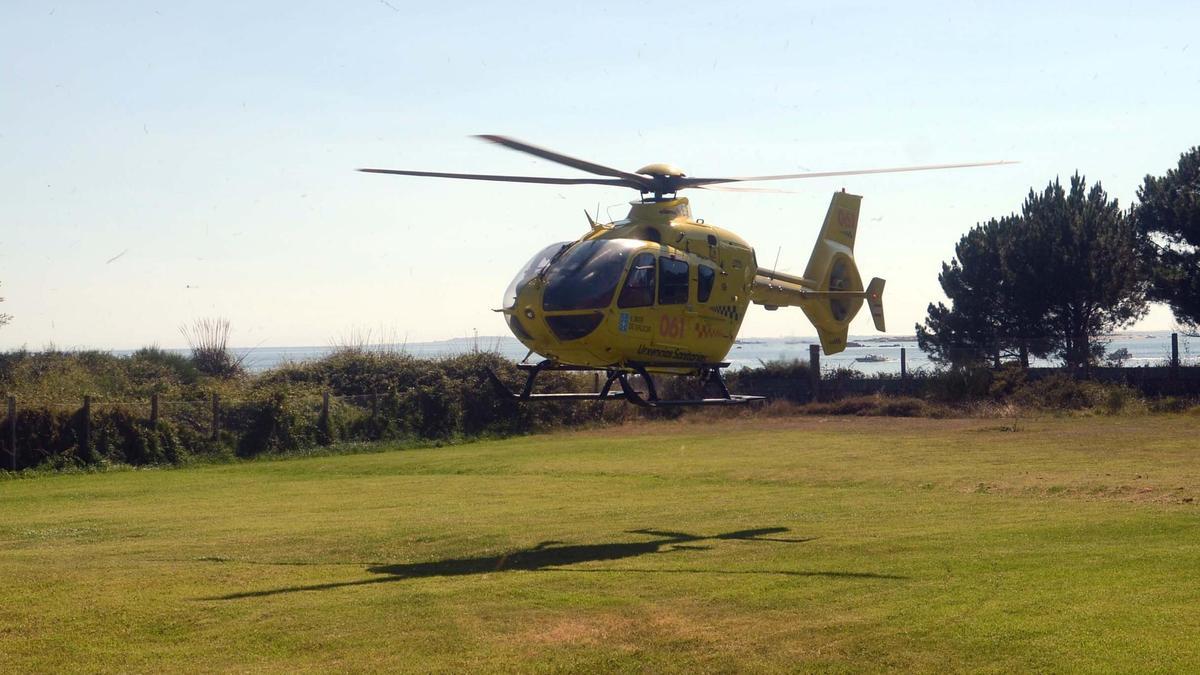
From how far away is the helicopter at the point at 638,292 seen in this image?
1531 centimetres

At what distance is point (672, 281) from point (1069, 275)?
106 feet

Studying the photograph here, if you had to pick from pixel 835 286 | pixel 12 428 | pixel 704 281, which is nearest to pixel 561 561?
pixel 704 281

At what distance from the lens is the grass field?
9953 mm

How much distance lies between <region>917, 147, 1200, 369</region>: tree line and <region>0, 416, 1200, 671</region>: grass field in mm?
19408

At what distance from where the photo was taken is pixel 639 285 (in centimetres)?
1577

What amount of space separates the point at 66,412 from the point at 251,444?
191 inches

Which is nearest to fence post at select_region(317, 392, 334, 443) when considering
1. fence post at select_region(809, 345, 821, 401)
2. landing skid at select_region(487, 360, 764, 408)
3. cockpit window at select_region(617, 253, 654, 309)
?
fence post at select_region(809, 345, 821, 401)

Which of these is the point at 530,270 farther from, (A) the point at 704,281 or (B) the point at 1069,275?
(B) the point at 1069,275

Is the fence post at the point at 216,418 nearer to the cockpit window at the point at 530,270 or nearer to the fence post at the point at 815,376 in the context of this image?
the cockpit window at the point at 530,270

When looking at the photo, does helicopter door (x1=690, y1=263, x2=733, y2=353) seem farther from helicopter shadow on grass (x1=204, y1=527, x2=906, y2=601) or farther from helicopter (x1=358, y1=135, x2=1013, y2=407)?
helicopter shadow on grass (x1=204, y1=527, x2=906, y2=601)

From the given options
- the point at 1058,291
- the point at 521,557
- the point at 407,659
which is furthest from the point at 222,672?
the point at 1058,291

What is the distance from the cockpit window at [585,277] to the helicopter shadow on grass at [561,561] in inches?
118

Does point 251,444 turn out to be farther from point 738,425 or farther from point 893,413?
point 893,413

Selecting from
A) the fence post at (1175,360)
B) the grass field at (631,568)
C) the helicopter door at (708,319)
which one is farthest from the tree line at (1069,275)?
the helicopter door at (708,319)
